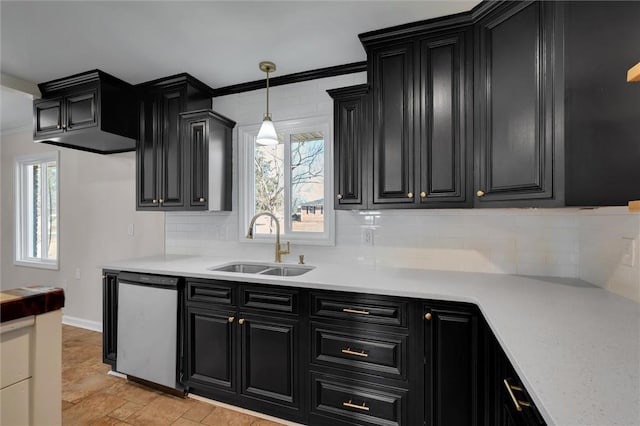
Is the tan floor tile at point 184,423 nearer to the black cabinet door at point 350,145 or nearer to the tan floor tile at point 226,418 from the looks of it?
the tan floor tile at point 226,418

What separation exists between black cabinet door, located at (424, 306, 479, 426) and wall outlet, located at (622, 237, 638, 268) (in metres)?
0.74

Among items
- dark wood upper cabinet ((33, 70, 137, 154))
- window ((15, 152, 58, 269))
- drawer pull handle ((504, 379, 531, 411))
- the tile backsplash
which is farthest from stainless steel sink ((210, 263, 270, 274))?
window ((15, 152, 58, 269))

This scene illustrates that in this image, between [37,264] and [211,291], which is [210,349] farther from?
A: [37,264]

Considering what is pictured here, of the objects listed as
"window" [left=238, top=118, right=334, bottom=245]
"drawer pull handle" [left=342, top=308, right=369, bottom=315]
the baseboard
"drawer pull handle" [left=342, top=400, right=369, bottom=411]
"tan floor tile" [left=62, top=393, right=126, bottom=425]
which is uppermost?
"window" [left=238, top=118, right=334, bottom=245]

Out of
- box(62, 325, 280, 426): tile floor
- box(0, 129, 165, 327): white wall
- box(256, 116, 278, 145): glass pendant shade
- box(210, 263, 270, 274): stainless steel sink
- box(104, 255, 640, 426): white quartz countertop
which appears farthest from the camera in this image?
box(0, 129, 165, 327): white wall

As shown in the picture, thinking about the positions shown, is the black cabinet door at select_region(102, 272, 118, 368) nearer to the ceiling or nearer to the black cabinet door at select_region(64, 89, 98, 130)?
the black cabinet door at select_region(64, 89, 98, 130)

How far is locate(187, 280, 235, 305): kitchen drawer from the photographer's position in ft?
6.93

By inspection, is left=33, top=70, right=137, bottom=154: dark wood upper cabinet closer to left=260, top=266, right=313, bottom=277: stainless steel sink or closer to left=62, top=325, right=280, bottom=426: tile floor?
left=260, top=266, right=313, bottom=277: stainless steel sink

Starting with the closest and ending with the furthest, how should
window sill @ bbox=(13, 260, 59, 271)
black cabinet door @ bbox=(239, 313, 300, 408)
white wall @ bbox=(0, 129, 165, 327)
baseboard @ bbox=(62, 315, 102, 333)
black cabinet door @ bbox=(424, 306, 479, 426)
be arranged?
black cabinet door @ bbox=(424, 306, 479, 426), black cabinet door @ bbox=(239, 313, 300, 408), white wall @ bbox=(0, 129, 165, 327), baseboard @ bbox=(62, 315, 102, 333), window sill @ bbox=(13, 260, 59, 271)

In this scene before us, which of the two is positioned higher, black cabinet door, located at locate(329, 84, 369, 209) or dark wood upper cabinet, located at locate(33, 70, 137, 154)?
dark wood upper cabinet, located at locate(33, 70, 137, 154)

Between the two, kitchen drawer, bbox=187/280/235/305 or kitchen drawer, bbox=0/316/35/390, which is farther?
kitchen drawer, bbox=187/280/235/305

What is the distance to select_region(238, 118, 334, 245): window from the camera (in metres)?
2.62

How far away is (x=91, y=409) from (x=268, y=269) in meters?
1.60

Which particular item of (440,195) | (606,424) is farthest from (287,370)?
(606,424)
